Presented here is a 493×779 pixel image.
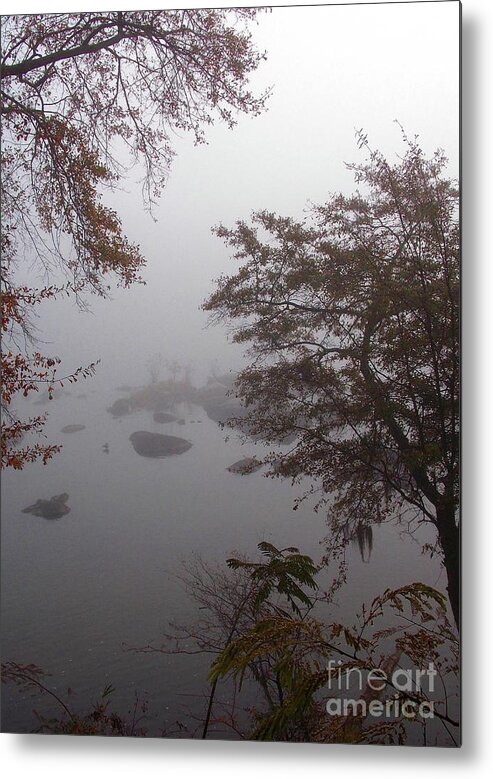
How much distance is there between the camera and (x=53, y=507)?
3002mm

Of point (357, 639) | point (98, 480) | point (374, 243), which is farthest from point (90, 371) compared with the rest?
point (357, 639)

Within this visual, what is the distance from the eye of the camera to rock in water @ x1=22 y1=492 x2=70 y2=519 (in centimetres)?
300

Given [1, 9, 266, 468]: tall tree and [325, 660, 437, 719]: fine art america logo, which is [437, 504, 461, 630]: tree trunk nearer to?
[325, 660, 437, 719]: fine art america logo

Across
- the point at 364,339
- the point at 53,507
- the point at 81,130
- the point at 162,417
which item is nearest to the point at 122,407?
the point at 162,417

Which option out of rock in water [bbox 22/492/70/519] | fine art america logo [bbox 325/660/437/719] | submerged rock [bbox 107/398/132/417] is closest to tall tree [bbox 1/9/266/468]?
rock in water [bbox 22/492/70/519]

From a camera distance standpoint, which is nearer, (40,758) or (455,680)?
(455,680)

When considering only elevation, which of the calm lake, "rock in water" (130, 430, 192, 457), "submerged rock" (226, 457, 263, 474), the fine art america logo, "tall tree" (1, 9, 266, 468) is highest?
"tall tree" (1, 9, 266, 468)

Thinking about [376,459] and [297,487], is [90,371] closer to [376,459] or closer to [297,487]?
[297,487]

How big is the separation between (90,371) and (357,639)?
4.25ft

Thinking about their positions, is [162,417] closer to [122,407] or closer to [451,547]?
[122,407]

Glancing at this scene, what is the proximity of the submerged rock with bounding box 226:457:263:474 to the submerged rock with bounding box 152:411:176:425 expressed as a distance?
0.88ft

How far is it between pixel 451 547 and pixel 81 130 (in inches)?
75.9

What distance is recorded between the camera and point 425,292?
2.86 meters

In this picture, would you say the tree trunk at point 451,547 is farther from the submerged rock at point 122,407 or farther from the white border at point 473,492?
the submerged rock at point 122,407
